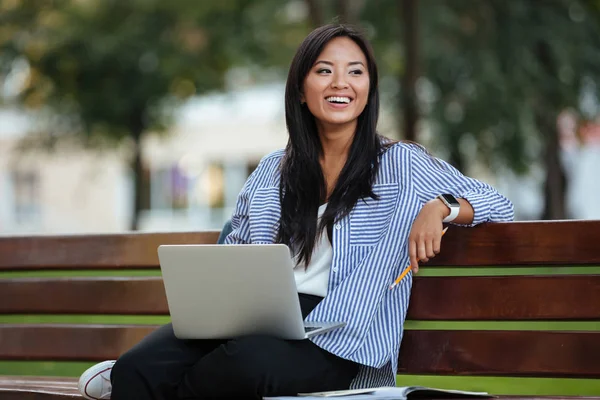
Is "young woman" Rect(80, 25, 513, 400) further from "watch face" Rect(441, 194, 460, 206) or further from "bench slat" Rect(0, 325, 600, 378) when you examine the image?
"bench slat" Rect(0, 325, 600, 378)

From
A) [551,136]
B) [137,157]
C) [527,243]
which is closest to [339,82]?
[527,243]

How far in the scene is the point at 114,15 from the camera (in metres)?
14.8

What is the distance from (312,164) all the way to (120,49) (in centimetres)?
1121

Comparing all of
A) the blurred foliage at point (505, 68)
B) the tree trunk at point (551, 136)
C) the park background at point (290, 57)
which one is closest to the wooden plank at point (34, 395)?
the park background at point (290, 57)

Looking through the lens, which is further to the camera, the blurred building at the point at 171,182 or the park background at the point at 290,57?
the blurred building at the point at 171,182

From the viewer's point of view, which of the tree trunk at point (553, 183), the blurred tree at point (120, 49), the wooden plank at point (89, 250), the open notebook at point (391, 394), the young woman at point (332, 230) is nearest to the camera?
the open notebook at point (391, 394)

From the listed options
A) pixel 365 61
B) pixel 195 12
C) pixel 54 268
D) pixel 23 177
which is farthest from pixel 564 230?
pixel 23 177

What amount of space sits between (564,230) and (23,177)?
108ft

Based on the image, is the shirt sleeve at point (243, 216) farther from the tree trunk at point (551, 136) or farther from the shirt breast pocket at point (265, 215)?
the tree trunk at point (551, 136)

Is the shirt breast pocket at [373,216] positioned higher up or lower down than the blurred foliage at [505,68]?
lower down

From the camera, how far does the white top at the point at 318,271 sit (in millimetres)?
3695

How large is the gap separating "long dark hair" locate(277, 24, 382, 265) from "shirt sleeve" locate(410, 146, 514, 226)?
0.50 feet

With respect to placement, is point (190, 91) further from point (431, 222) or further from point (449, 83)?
point (431, 222)

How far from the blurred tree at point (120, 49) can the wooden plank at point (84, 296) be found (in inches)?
363
